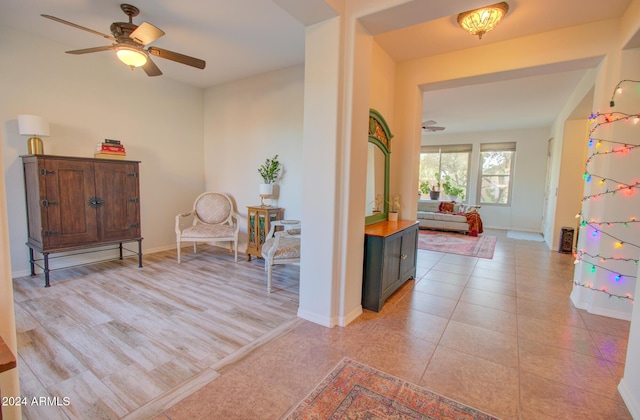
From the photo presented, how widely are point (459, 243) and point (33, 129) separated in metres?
6.72

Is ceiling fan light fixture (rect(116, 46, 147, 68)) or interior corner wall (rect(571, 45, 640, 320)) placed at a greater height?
ceiling fan light fixture (rect(116, 46, 147, 68))

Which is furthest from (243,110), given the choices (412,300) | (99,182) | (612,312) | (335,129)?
(612,312)

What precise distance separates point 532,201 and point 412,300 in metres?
6.60

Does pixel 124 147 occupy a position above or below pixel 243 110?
below

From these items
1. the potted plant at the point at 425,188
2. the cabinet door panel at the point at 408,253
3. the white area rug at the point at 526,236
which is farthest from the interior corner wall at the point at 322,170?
the potted plant at the point at 425,188

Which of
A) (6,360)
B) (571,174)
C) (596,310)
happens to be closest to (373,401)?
(6,360)

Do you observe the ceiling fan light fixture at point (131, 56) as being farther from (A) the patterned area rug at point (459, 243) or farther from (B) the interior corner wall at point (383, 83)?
(A) the patterned area rug at point (459, 243)

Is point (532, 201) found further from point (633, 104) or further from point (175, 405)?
point (175, 405)

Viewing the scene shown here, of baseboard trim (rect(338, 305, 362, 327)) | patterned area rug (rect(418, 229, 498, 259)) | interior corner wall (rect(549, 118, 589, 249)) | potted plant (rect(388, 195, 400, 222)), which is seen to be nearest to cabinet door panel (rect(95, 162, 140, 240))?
baseboard trim (rect(338, 305, 362, 327))

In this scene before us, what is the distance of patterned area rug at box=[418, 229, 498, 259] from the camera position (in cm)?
521

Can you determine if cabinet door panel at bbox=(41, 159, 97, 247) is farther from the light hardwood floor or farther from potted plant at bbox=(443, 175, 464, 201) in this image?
potted plant at bbox=(443, 175, 464, 201)

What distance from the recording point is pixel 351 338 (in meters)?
2.28

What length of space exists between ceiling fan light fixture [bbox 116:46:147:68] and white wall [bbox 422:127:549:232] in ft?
26.7

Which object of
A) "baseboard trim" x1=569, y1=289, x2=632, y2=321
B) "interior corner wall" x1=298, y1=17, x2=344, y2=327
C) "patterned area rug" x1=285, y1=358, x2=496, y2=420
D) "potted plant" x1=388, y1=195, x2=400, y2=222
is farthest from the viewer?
"potted plant" x1=388, y1=195, x2=400, y2=222
